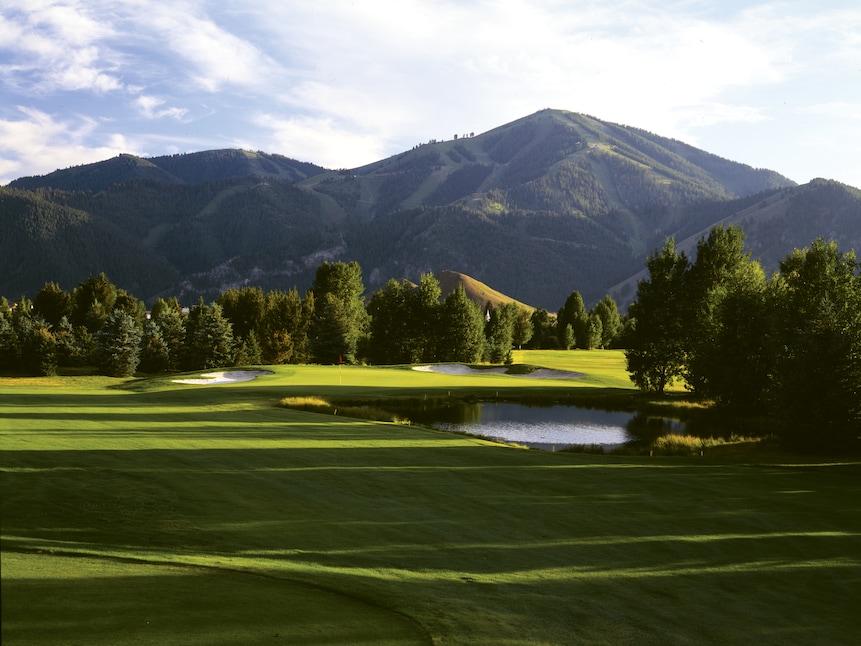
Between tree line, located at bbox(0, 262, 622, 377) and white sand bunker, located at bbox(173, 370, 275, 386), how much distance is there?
2206cm

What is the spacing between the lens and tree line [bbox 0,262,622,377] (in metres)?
72.6

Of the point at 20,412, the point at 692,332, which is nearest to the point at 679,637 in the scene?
the point at 20,412

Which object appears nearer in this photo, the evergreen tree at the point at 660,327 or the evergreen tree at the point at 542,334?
the evergreen tree at the point at 660,327

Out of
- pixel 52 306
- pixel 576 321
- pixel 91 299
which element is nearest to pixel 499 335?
pixel 576 321

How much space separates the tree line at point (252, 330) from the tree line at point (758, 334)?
33.2m

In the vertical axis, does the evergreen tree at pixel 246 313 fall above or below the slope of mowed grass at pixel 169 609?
above

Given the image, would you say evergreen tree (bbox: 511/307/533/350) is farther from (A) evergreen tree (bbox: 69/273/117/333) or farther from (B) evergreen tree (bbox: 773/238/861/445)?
(B) evergreen tree (bbox: 773/238/861/445)

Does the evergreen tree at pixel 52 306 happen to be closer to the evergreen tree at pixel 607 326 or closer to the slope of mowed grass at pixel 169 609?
the slope of mowed grass at pixel 169 609

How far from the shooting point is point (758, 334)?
4606 centimetres

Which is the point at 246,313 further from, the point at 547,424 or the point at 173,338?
the point at 547,424

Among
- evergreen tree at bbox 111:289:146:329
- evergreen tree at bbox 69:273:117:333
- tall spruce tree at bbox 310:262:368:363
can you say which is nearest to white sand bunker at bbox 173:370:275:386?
tall spruce tree at bbox 310:262:368:363

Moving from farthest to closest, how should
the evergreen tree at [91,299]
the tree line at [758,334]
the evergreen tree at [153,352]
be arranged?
the evergreen tree at [91,299], the evergreen tree at [153,352], the tree line at [758,334]

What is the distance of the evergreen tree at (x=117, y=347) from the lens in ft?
232

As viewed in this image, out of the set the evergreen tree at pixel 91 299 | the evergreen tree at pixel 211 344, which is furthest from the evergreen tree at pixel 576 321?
the evergreen tree at pixel 91 299
